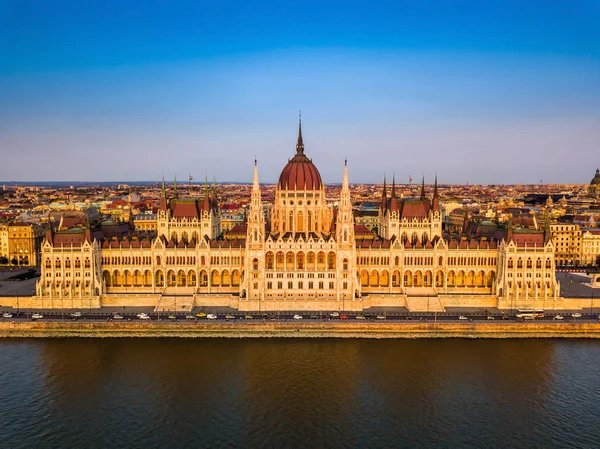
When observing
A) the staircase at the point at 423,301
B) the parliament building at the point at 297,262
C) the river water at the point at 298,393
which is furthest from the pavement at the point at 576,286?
the staircase at the point at 423,301

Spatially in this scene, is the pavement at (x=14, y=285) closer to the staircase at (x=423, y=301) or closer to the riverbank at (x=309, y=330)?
the riverbank at (x=309, y=330)

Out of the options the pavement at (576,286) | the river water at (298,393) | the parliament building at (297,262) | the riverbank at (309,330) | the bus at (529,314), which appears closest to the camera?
the river water at (298,393)

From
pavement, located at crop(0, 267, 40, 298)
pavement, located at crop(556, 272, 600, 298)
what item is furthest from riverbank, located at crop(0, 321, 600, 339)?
pavement, located at crop(0, 267, 40, 298)

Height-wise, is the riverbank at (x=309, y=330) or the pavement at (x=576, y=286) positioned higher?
the pavement at (x=576, y=286)

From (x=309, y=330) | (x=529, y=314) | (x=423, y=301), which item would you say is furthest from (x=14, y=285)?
(x=529, y=314)

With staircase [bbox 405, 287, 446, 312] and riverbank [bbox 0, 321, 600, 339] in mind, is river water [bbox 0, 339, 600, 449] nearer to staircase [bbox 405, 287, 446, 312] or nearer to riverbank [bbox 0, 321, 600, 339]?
riverbank [bbox 0, 321, 600, 339]

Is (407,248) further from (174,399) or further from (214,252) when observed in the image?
(174,399)
